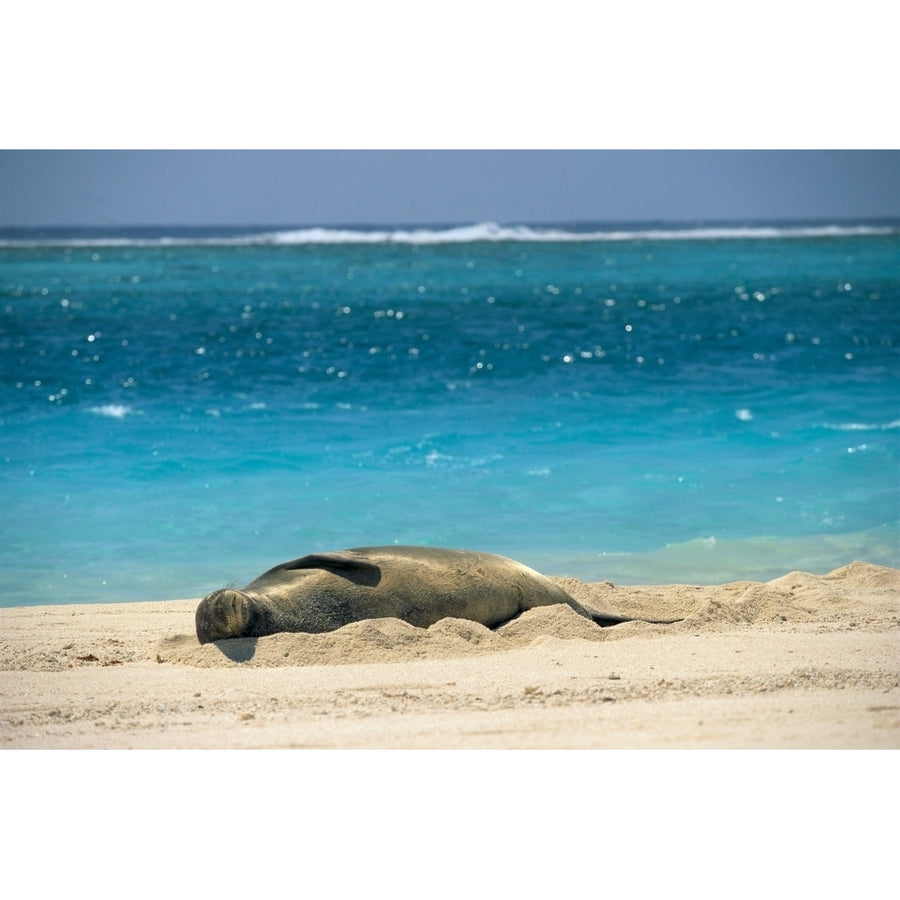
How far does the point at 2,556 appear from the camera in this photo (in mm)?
7539

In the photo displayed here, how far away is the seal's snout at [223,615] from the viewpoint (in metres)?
5.75

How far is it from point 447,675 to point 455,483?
315 cm

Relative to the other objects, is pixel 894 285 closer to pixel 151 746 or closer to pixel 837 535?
pixel 837 535

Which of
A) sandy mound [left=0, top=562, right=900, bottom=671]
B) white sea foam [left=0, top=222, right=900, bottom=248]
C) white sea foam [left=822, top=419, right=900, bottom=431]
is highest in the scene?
white sea foam [left=0, top=222, right=900, bottom=248]

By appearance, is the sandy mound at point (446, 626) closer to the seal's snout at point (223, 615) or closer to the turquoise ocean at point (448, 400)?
the seal's snout at point (223, 615)

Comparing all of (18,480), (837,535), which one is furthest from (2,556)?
(837,535)

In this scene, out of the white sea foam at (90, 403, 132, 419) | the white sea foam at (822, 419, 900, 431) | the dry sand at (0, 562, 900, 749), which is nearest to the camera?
the dry sand at (0, 562, 900, 749)

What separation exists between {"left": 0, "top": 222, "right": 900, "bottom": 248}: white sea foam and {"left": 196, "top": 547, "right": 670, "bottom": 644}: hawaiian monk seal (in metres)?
2.07

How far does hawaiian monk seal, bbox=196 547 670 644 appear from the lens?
5.88 meters

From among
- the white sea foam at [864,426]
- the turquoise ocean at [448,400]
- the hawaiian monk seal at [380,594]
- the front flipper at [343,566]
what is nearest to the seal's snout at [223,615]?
the hawaiian monk seal at [380,594]

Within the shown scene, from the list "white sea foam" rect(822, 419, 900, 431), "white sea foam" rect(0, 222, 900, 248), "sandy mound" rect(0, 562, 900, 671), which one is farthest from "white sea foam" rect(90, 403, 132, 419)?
"white sea foam" rect(822, 419, 900, 431)

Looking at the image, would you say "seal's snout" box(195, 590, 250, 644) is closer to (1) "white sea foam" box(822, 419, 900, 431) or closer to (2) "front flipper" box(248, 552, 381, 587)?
(2) "front flipper" box(248, 552, 381, 587)

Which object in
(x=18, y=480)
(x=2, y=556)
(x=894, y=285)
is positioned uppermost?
(x=894, y=285)

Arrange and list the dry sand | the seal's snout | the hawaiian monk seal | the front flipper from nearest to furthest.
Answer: the dry sand < the seal's snout < the hawaiian monk seal < the front flipper
